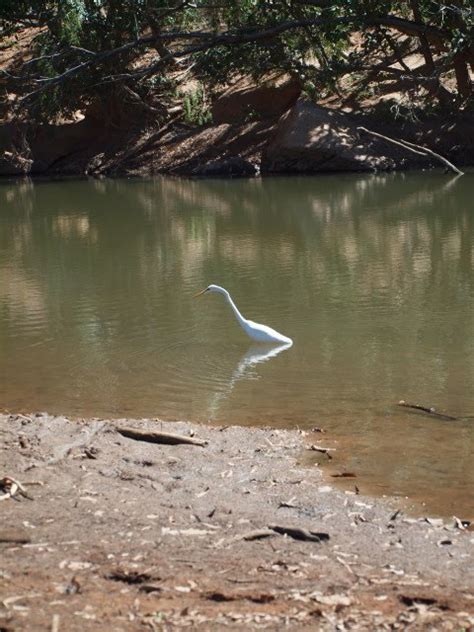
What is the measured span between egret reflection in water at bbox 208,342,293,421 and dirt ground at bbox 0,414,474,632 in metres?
1.78

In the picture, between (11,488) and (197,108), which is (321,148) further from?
(11,488)

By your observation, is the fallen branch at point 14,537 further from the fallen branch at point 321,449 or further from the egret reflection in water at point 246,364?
the egret reflection in water at point 246,364

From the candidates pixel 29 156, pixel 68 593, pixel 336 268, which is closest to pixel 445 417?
pixel 68 593

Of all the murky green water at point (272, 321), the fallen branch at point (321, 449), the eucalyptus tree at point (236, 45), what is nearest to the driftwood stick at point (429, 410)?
the murky green water at point (272, 321)

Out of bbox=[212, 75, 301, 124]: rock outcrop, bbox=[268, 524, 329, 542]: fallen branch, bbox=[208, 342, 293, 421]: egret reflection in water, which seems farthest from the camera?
bbox=[212, 75, 301, 124]: rock outcrop

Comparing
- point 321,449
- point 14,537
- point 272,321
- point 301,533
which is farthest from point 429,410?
point 14,537

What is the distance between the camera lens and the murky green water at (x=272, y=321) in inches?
323

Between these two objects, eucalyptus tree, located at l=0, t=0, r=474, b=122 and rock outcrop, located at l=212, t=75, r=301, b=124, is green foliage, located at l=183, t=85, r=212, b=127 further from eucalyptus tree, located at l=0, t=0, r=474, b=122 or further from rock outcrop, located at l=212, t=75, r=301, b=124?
rock outcrop, located at l=212, t=75, r=301, b=124

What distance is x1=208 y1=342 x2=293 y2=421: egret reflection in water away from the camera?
351 inches

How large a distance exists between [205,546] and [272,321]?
692cm

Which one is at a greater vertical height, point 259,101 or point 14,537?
point 259,101

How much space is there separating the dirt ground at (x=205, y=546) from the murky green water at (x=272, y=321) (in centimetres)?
87

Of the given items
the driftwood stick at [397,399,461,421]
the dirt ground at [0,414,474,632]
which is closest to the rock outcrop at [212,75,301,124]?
the driftwood stick at [397,399,461,421]

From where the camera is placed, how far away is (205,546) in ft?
16.6
